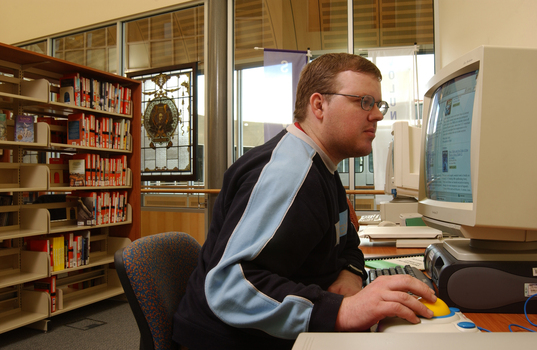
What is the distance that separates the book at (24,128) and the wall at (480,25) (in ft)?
9.91

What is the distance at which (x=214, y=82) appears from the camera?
4699 mm

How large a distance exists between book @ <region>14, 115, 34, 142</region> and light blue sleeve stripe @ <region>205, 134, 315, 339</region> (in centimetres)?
257

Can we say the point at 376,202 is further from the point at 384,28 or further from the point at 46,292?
the point at 46,292

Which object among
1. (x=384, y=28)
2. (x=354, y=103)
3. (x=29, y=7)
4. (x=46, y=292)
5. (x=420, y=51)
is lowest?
(x=46, y=292)

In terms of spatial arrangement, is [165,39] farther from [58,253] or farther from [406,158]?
[406,158]

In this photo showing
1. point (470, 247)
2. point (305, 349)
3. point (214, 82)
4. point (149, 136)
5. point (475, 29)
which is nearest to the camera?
point (305, 349)

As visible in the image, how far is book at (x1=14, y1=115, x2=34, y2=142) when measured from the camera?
2727 mm

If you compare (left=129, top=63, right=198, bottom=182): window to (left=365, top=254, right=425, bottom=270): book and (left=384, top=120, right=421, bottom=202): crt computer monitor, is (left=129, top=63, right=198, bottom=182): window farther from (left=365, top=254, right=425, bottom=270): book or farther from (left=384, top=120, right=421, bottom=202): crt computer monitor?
(left=365, top=254, right=425, bottom=270): book

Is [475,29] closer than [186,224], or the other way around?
[475,29]

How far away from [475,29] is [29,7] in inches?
242

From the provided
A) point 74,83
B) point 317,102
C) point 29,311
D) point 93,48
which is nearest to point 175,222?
point 29,311

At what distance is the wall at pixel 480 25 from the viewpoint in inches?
73.3

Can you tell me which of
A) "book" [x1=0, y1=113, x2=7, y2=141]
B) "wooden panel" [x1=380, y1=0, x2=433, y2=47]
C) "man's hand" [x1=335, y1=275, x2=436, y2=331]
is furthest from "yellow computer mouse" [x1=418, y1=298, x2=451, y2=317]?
"wooden panel" [x1=380, y1=0, x2=433, y2=47]

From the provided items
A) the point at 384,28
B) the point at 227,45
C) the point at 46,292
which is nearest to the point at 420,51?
the point at 384,28
